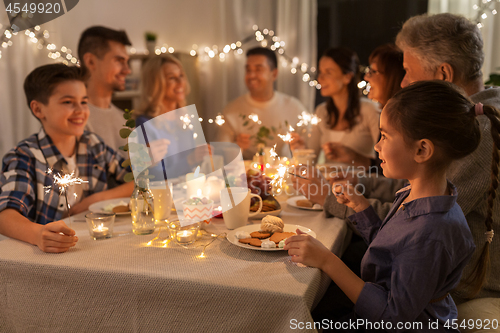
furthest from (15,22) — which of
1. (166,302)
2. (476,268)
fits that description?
(476,268)

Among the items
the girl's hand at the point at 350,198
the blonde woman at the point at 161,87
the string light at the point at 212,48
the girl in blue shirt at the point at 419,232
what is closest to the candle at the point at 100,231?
the girl in blue shirt at the point at 419,232

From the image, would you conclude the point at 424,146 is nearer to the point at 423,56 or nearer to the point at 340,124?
the point at 423,56

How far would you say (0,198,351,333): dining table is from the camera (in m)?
0.86

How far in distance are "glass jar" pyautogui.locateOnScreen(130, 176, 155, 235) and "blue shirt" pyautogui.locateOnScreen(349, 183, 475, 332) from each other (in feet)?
2.22

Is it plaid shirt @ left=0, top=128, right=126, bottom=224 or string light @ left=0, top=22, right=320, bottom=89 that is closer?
plaid shirt @ left=0, top=128, right=126, bottom=224

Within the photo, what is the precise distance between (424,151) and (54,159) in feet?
4.62

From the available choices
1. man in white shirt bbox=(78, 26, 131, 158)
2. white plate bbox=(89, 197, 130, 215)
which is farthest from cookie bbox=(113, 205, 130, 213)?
man in white shirt bbox=(78, 26, 131, 158)

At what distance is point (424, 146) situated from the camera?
929 millimetres

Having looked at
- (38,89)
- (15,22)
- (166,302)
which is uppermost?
(15,22)

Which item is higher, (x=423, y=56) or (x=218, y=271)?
(x=423, y=56)

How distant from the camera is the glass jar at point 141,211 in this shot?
1.24 m

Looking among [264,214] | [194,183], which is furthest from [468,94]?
[194,183]

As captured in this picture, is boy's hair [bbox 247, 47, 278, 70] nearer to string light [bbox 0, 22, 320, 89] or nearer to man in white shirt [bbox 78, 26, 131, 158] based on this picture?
string light [bbox 0, 22, 320, 89]

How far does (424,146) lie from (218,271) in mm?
588
